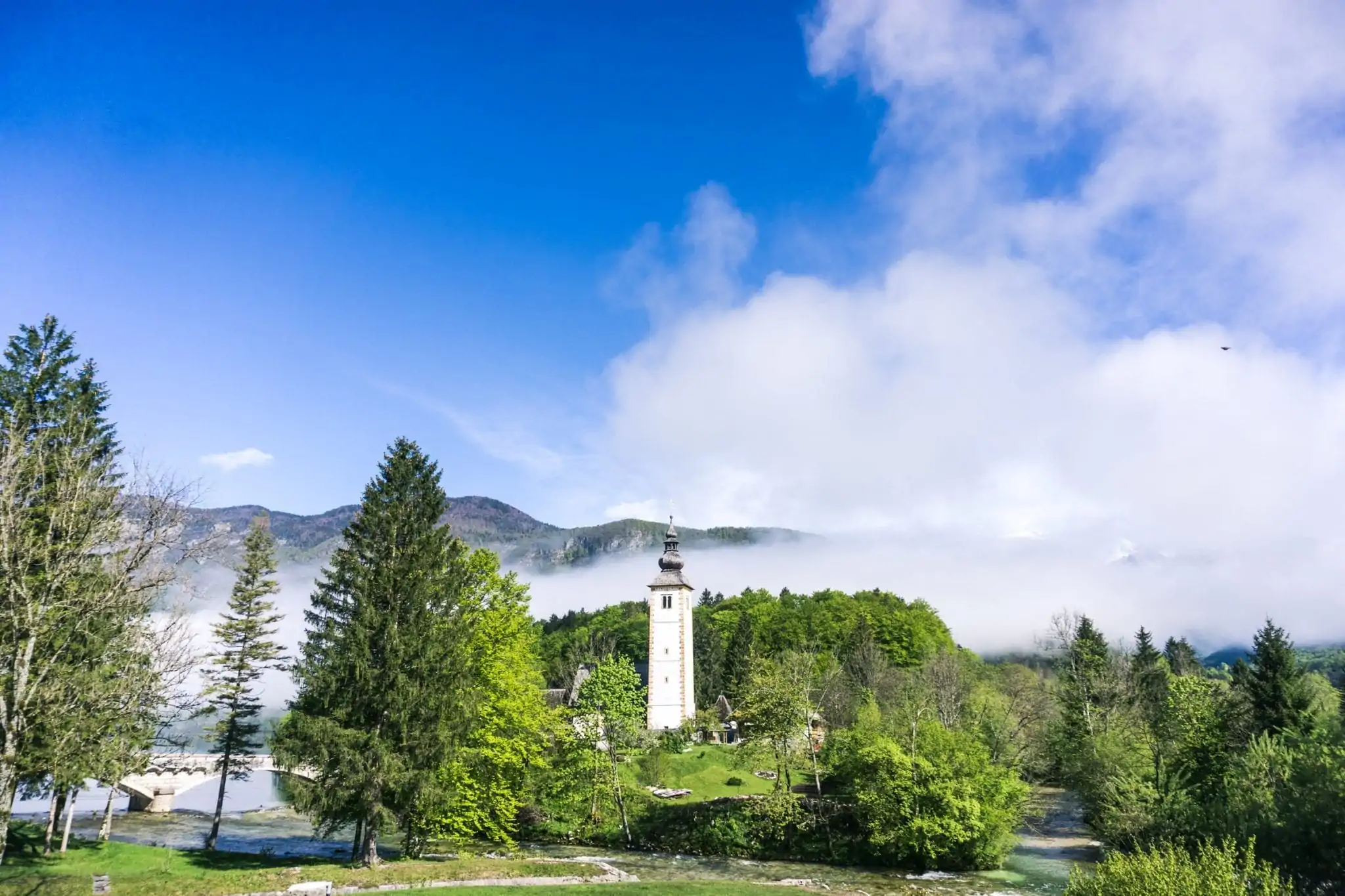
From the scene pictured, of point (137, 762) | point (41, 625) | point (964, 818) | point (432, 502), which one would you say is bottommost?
point (964, 818)

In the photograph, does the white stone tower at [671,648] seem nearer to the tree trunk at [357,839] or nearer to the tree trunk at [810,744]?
the tree trunk at [810,744]

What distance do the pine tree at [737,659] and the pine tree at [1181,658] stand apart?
166 ft

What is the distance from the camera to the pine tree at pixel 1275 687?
1467 inches

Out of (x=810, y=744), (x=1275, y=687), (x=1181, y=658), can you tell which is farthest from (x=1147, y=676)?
(x=810, y=744)

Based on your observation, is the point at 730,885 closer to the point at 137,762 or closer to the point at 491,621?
the point at 491,621

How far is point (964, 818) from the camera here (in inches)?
1323

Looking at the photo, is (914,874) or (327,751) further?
(914,874)

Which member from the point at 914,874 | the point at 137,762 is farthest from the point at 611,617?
the point at 137,762

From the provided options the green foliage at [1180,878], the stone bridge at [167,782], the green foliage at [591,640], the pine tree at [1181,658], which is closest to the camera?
the green foliage at [1180,878]

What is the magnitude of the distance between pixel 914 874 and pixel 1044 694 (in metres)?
38.6

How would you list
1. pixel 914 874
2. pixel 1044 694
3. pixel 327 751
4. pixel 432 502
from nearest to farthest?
pixel 327 751, pixel 432 502, pixel 914 874, pixel 1044 694

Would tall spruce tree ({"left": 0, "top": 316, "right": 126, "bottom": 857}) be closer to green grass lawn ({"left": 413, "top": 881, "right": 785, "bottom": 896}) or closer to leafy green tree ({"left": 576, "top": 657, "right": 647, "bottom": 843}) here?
green grass lawn ({"left": 413, "top": 881, "right": 785, "bottom": 896})

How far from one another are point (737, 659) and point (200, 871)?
7288cm

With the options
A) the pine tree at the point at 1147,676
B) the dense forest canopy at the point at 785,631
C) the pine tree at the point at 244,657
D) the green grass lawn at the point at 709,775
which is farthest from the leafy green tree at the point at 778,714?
the dense forest canopy at the point at 785,631
